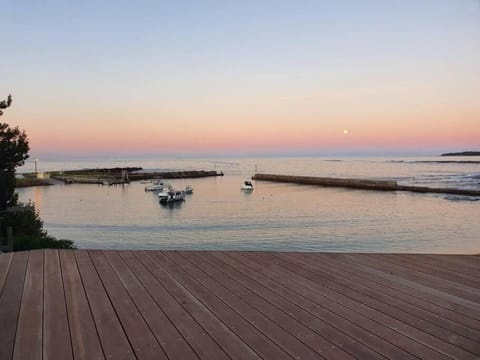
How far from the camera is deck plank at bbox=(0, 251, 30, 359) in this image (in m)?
1.99

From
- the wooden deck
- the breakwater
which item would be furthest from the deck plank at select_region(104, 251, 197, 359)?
the breakwater

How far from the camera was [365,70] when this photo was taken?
20.6 metres

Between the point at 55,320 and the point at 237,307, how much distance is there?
1.22m

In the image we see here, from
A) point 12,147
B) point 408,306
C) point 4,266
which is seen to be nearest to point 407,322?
point 408,306

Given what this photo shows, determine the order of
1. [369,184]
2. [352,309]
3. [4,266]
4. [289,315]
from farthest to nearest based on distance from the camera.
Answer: [369,184], [4,266], [352,309], [289,315]

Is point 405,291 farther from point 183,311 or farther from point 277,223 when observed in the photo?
point 277,223

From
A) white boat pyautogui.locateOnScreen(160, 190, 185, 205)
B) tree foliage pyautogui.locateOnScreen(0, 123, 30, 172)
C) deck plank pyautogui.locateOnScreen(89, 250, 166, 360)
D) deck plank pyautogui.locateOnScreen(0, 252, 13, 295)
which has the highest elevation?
tree foliage pyautogui.locateOnScreen(0, 123, 30, 172)

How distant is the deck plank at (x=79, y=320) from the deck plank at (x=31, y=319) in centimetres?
17

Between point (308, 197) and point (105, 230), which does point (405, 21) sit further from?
point (308, 197)

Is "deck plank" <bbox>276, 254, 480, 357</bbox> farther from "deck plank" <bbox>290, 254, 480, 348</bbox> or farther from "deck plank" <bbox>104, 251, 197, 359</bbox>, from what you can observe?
"deck plank" <bbox>104, 251, 197, 359</bbox>

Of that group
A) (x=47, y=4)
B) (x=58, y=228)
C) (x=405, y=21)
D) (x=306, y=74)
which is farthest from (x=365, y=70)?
(x=58, y=228)

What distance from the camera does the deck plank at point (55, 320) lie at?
6.25ft

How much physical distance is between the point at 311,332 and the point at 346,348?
0.25 m

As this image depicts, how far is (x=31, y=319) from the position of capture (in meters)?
2.33
